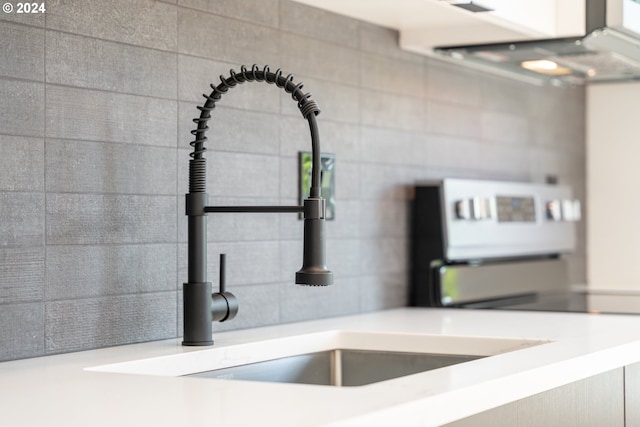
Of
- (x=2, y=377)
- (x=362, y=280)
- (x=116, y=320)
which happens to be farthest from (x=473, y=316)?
(x=2, y=377)

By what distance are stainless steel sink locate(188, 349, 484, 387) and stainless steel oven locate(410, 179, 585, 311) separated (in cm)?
53

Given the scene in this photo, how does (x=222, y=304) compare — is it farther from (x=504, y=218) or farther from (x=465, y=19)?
(x=504, y=218)

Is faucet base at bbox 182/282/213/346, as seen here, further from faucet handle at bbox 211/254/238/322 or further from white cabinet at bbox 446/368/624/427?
white cabinet at bbox 446/368/624/427

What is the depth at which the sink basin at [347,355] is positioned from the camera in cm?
160

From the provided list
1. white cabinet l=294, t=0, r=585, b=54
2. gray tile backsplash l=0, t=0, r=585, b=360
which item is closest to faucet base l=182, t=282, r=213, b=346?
gray tile backsplash l=0, t=0, r=585, b=360

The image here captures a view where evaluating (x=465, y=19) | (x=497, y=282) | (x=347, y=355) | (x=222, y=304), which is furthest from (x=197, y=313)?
(x=497, y=282)

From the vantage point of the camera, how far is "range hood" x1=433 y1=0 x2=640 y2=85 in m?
2.02

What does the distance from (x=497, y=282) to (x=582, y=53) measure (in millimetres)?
585

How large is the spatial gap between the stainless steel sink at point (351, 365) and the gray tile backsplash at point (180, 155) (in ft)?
0.54

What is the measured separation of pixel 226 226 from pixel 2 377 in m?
0.62

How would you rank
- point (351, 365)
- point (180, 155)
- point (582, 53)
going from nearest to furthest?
point (180, 155)
point (351, 365)
point (582, 53)

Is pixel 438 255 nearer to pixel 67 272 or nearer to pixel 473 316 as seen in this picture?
pixel 473 316

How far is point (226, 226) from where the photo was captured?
1.81 metres

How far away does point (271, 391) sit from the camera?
44.3 inches
